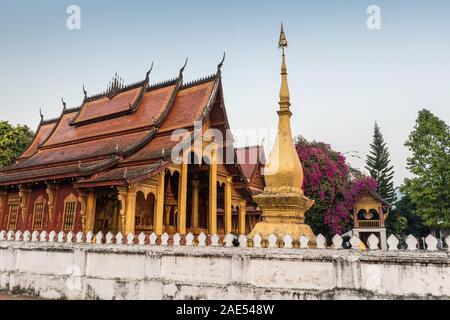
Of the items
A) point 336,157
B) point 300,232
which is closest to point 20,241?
point 300,232

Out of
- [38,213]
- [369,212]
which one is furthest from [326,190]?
[38,213]

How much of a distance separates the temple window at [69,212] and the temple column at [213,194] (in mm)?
6093

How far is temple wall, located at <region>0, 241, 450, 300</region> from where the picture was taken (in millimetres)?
6164

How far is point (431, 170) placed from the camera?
82.9ft

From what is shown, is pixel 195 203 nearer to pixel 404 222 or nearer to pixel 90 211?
pixel 90 211

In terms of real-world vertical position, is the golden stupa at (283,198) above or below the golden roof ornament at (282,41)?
below

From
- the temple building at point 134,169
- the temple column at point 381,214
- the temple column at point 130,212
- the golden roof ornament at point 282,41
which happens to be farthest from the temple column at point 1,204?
the temple column at point 381,214

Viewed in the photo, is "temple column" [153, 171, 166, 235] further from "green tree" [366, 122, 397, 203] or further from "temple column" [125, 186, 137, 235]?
"green tree" [366, 122, 397, 203]

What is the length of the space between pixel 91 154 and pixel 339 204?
15751mm

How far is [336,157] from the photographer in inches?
1044

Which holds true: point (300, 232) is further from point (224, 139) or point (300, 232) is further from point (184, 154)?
point (224, 139)

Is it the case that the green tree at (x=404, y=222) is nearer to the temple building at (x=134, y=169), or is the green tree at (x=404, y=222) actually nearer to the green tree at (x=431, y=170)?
the green tree at (x=431, y=170)

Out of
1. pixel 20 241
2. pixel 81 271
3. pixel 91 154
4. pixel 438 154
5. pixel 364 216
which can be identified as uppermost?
pixel 438 154

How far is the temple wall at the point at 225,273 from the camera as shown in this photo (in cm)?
616
